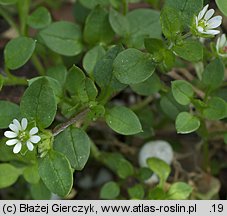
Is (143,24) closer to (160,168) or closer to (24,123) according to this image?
(160,168)

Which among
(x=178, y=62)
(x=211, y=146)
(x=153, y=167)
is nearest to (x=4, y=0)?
(x=178, y=62)

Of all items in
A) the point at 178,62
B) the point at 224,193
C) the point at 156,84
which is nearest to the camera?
the point at 156,84

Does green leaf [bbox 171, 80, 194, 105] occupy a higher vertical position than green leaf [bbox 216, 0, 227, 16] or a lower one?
lower

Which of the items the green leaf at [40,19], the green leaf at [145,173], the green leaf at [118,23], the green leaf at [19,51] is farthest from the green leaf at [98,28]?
the green leaf at [145,173]

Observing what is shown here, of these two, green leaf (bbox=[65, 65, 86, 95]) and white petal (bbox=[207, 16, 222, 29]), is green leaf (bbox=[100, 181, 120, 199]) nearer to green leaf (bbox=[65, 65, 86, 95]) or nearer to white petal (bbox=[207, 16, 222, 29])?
green leaf (bbox=[65, 65, 86, 95])

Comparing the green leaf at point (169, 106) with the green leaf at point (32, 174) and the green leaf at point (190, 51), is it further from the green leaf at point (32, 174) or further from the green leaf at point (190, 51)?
the green leaf at point (32, 174)

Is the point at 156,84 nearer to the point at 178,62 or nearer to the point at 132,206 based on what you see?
the point at 178,62

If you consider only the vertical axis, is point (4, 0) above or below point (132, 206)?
above

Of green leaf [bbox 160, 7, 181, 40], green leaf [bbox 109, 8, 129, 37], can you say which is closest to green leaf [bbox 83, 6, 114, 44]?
green leaf [bbox 109, 8, 129, 37]
